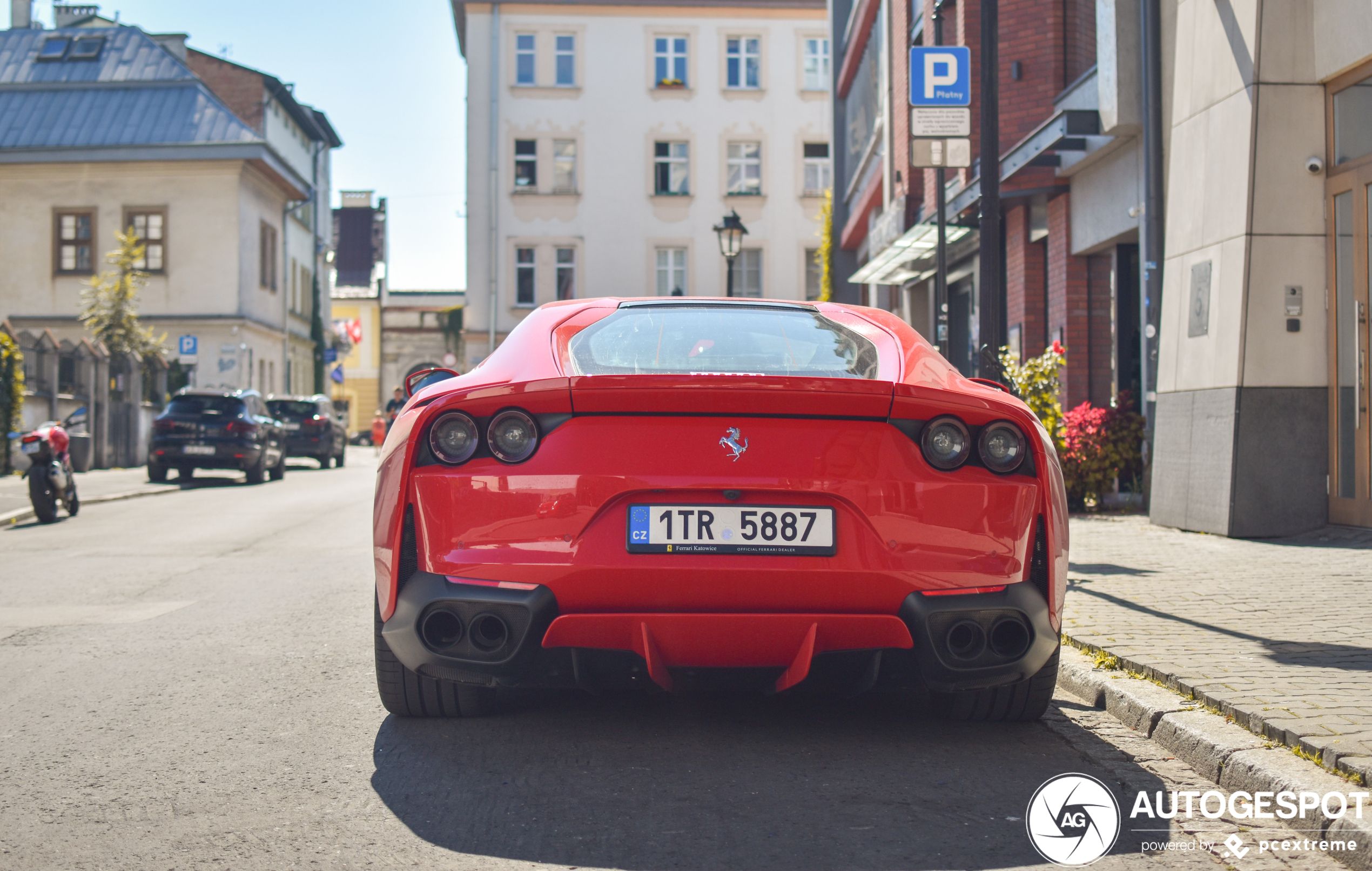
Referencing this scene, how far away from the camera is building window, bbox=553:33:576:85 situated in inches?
1612

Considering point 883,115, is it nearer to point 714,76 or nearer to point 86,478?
point 86,478

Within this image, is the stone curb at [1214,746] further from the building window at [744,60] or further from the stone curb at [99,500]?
the building window at [744,60]

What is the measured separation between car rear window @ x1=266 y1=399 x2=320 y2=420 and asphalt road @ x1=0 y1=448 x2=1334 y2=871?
23.4 m

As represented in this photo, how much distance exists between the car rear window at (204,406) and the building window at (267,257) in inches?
766

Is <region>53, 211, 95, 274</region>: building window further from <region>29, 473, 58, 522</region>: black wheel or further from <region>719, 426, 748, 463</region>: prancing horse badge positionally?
<region>719, 426, 748, 463</region>: prancing horse badge

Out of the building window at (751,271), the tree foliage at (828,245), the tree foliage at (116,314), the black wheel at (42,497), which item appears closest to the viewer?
the black wheel at (42,497)

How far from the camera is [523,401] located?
3521 mm

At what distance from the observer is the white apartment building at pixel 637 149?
40438mm

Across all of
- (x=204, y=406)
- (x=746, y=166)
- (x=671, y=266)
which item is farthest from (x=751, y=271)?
(x=204, y=406)

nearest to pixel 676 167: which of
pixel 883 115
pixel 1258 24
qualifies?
pixel 883 115

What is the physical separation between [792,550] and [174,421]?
765 inches

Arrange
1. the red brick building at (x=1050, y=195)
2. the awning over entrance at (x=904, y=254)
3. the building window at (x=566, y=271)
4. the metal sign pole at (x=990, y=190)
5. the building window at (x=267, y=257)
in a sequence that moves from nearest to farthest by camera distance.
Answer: the metal sign pole at (x=990, y=190) → the red brick building at (x=1050, y=195) → the awning over entrance at (x=904, y=254) → the building window at (x=267, y=257) → the building window at (x=566, y=271)

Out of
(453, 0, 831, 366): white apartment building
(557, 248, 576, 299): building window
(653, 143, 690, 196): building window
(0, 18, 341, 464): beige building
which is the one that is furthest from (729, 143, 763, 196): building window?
(0, 18, 341, 464): beige building

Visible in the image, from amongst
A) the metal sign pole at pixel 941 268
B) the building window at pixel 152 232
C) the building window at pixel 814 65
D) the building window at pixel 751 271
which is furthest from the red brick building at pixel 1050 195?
the building window at pixel 152 232
